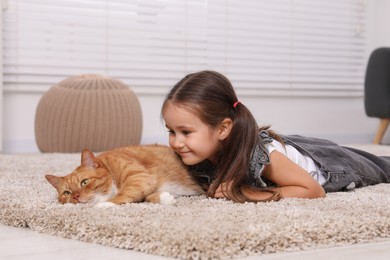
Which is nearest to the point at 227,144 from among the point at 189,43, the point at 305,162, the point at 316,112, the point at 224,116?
the point at 224,116

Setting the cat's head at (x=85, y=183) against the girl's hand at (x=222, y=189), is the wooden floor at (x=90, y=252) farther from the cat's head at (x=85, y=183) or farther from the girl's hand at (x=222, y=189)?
the girl's hand at (x=222, y=189)

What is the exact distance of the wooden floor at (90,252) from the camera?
1079 millimetres

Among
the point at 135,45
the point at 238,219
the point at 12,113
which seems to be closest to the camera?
the point at 238,219

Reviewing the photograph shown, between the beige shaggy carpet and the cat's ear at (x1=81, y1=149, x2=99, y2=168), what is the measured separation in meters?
0.12

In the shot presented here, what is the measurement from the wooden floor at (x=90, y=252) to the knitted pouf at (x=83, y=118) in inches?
79.8

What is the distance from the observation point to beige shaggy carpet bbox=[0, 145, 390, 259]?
1.08 metres

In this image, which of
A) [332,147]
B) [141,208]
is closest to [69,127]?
[332,147]

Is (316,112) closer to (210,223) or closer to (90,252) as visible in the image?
(210,223)

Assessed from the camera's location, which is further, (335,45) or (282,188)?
(335,45)

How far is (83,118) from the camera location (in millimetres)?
3254

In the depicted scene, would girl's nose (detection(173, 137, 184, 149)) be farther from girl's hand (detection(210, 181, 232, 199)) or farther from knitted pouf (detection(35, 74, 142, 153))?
knitted pouf (detection(35, 74, 142, 153))

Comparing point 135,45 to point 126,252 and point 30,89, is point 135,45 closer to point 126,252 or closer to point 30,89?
point 30,89

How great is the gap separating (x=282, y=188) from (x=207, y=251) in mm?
593

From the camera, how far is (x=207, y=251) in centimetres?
103
